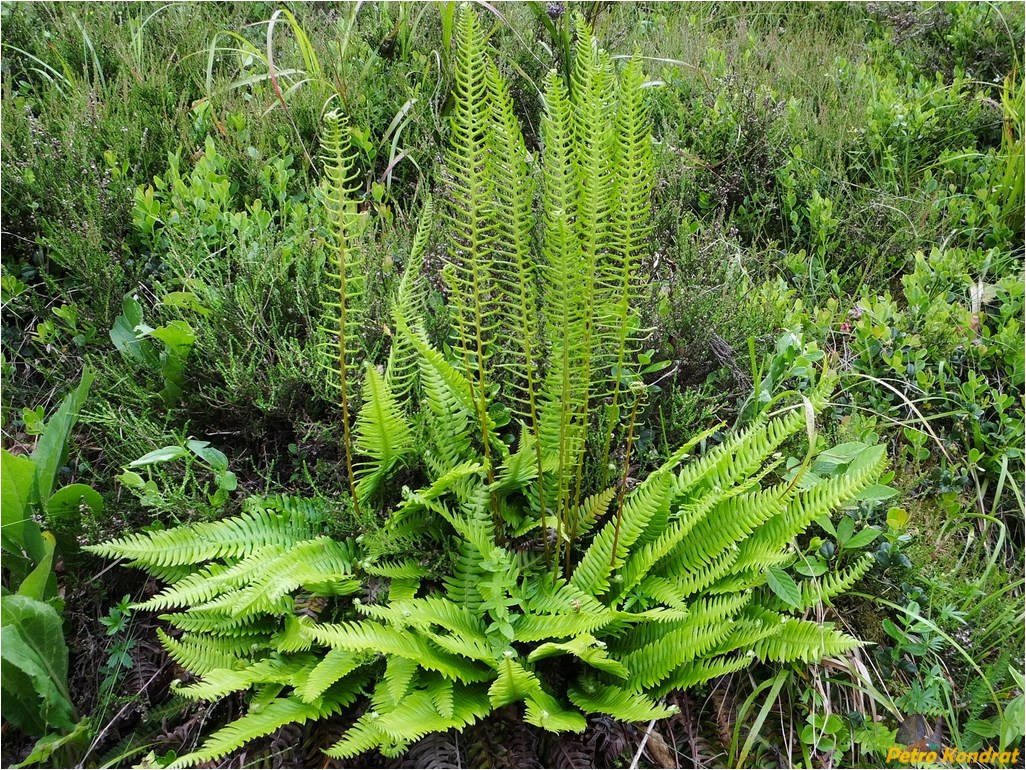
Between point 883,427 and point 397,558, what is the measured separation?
5.32 feet

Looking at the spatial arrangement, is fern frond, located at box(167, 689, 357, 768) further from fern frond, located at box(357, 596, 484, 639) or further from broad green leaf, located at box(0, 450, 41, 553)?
broad green leaf, located at box(0, 450, 41, 553)

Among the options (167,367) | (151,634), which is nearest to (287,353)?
(167,367)

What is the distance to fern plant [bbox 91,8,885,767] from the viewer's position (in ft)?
5.65

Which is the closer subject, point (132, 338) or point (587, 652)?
point (587, 652)

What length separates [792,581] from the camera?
202 centimetres

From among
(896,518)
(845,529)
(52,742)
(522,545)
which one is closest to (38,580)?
(52,742)

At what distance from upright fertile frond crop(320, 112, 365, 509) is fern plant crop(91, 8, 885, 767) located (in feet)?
0.20

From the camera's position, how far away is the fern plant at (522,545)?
67.8 inches

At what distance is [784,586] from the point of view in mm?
2021

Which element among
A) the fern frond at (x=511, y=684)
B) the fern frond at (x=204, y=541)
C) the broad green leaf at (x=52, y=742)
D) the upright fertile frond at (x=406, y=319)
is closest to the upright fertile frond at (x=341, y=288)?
the upright fertile frond at (x=406, y=319)

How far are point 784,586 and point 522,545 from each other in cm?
70

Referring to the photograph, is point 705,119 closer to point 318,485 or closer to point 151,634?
point 318,485

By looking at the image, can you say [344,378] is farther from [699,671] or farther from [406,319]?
[699,671]

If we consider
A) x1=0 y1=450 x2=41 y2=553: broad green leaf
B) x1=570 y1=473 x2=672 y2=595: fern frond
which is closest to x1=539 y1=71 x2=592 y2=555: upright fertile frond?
x1=570 y1=473 x2=672 y2=595: fern frond
